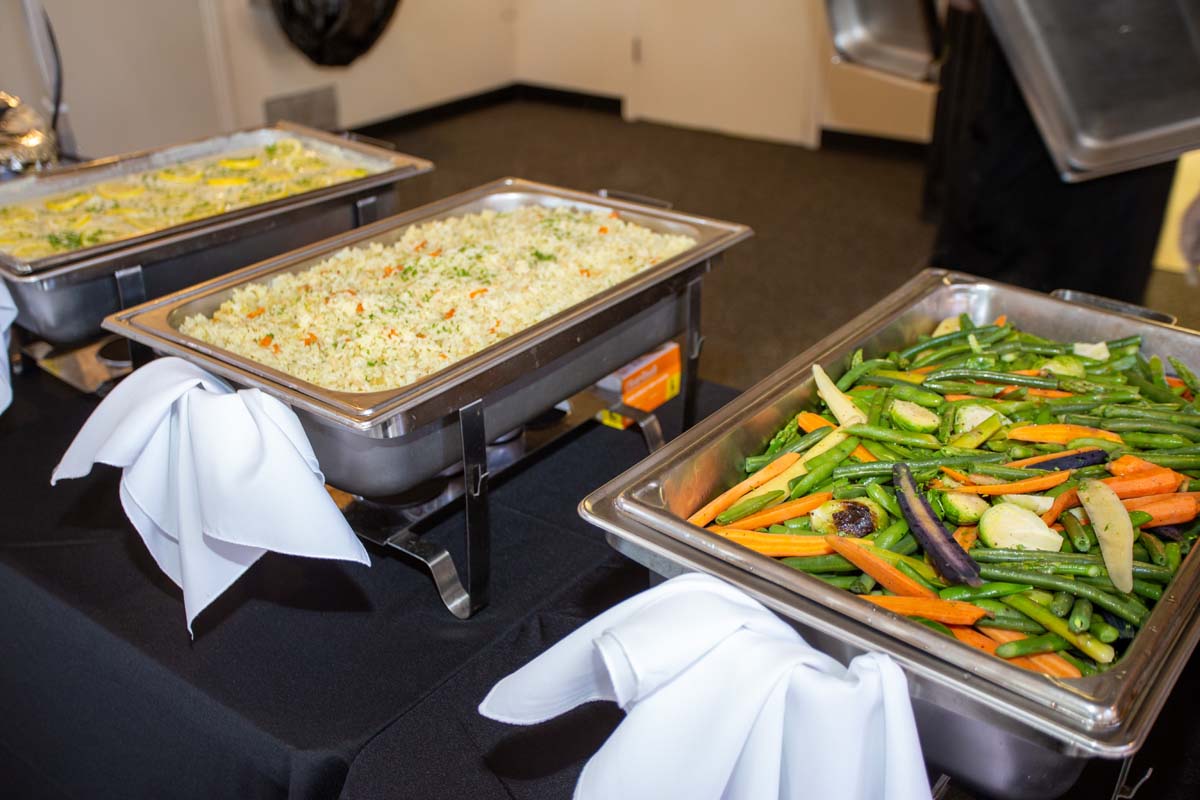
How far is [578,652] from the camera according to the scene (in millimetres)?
769

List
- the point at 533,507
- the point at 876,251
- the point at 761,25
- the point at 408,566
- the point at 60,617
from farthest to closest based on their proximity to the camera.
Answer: the point at 761,25 → the point at 876,251 → the point at 533,507 → the point at 408,566 → the point at 60,617

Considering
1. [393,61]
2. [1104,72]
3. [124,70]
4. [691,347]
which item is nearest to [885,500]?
[691,347]

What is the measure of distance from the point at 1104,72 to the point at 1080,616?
1.45m

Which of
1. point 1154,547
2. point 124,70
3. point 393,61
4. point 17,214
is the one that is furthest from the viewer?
point 393,61

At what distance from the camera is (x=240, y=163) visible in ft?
6.81

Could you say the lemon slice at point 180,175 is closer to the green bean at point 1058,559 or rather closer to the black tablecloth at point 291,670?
the black tablecloth at point 291,670

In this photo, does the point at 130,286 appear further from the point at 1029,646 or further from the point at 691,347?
the point at 1029,646

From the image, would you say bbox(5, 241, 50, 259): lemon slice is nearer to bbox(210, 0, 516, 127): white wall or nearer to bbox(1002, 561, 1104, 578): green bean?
bbox(1002, 561, 1104, 578): green bean

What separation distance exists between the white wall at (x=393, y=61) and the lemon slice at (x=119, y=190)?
8.46ft

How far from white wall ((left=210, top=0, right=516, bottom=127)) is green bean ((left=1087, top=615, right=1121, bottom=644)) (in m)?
4.23

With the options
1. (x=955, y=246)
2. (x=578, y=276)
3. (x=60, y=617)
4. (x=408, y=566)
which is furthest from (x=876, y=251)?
(x=60, y=617)

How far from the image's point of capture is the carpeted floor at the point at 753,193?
10.8 ft

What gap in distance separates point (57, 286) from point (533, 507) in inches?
31.1

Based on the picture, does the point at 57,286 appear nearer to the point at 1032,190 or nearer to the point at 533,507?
the point at 533,507
